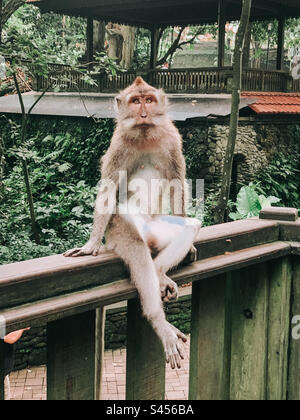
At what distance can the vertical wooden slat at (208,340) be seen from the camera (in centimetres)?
189

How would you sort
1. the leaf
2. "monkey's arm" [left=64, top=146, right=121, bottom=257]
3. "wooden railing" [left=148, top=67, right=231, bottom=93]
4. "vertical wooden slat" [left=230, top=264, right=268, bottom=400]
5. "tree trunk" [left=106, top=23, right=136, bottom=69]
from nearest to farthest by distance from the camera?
"vertical wooden slat" [left=230, top=264, right=268, bottom=400] → "monkey's arm" [left=64, top=146, right=121, bottom=257] → the leaf → "wooden railing" [left=148, top=67, right=231, bottom=93] → "tree trunk" [left=106, top=23, right=136, bottom=69]

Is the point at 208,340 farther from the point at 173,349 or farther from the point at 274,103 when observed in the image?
the point at 274,103

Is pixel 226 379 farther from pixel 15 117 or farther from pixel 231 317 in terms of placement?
pixel 15 117

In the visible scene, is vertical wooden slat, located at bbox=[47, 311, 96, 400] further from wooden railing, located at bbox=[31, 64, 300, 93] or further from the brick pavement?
wooden railing, located at bbox=[31, 64, 300, 93]

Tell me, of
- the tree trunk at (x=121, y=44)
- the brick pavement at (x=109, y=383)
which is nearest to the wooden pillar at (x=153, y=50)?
the tree trunk at (x=121, y=44)

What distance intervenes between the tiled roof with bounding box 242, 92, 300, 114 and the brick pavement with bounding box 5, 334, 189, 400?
6.49 m

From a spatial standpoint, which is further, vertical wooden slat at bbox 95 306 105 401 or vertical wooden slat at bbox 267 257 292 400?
vertical wooden slat at bbox 267 257 292 400

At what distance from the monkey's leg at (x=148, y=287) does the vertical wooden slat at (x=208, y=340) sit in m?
0.08

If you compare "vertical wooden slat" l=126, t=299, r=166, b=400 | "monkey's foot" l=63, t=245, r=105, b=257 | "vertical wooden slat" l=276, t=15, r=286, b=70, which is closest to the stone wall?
"vertical wooden slat" l=276, t=15, r=286, b=70

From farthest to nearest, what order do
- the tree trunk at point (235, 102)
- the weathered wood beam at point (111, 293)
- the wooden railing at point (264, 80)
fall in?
the wooden railing at point (264, 80) → the tree trunk at point (235, 102) → the weathered wood beam at point (111, 293)

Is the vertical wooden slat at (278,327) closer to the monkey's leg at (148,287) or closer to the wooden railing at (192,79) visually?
the monkey's leg at (148,287)

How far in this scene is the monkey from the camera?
1.82m

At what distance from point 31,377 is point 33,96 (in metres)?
9.84

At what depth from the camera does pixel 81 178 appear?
42.6 ft
